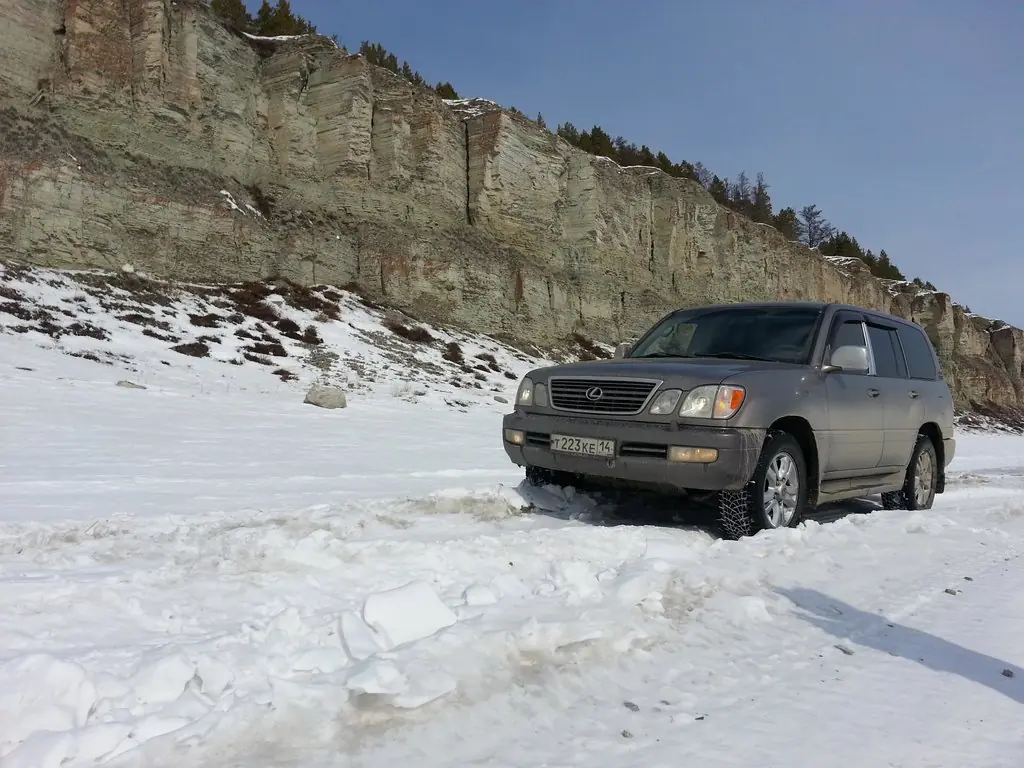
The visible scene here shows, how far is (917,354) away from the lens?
23.8ft

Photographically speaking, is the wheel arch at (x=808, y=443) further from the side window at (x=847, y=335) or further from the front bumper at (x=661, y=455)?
the side window at (x=847, y=335)

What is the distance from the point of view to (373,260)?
28016 mm

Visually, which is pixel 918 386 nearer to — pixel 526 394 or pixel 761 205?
pixel 526 394

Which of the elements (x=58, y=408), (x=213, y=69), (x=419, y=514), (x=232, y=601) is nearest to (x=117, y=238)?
(x=213, y=69)

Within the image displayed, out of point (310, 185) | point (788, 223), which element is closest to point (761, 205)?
point (788, 223)

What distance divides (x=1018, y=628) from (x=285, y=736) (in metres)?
3.47

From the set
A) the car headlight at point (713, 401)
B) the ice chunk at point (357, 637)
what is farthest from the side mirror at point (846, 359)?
the ice chunk at point (357, 637)

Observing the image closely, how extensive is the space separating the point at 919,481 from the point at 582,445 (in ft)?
13.6

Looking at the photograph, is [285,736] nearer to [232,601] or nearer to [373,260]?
[232,601]

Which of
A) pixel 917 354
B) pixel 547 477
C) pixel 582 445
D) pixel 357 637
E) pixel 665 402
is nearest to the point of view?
pixel 357 637

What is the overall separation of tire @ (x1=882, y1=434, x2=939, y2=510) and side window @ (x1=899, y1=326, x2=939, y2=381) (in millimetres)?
682

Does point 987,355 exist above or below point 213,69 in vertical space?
below

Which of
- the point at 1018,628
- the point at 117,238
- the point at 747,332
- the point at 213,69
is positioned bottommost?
the point at 1018,628

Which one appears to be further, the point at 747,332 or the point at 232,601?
the point at 747,332
